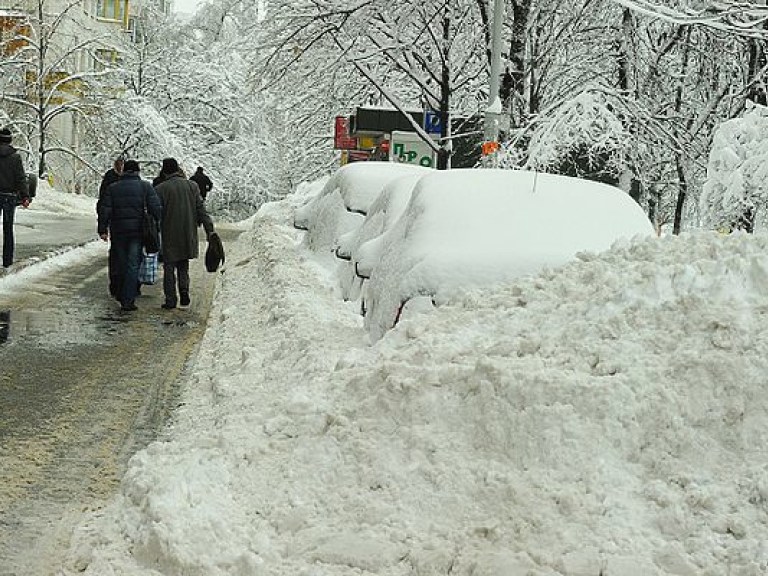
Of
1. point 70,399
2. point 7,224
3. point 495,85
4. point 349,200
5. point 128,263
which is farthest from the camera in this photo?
point 495,85

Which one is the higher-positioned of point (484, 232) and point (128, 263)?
point (484, 232)

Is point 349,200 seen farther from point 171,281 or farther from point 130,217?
point 130,217

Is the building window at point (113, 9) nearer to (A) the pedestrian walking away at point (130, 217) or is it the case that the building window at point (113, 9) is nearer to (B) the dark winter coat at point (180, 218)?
(B) the dark winter coat at point (180, 218)

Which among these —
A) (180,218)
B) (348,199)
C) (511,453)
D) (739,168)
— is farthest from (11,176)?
(511,453)

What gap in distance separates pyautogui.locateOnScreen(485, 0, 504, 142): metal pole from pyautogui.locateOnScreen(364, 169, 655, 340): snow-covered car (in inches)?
366

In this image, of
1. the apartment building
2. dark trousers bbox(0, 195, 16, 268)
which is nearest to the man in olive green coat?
dark trousers bbox(0, 195, 16, 268)

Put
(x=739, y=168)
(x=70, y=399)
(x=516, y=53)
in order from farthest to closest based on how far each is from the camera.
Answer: (x=516, y=53) → (x=739, y=168) → (x=70, y=399)

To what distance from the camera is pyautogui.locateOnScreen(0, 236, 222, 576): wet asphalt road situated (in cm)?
492

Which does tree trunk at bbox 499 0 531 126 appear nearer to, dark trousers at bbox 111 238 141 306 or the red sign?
the red sign

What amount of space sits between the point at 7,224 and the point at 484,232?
775cm

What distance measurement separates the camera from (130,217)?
1150 centimetres

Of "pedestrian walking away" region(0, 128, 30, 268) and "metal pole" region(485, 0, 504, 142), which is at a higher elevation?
"metal pole" region(485, 0, 504, 142)

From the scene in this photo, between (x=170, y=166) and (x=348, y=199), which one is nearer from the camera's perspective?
(x=170, y=166)

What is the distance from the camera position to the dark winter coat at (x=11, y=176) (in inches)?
514
